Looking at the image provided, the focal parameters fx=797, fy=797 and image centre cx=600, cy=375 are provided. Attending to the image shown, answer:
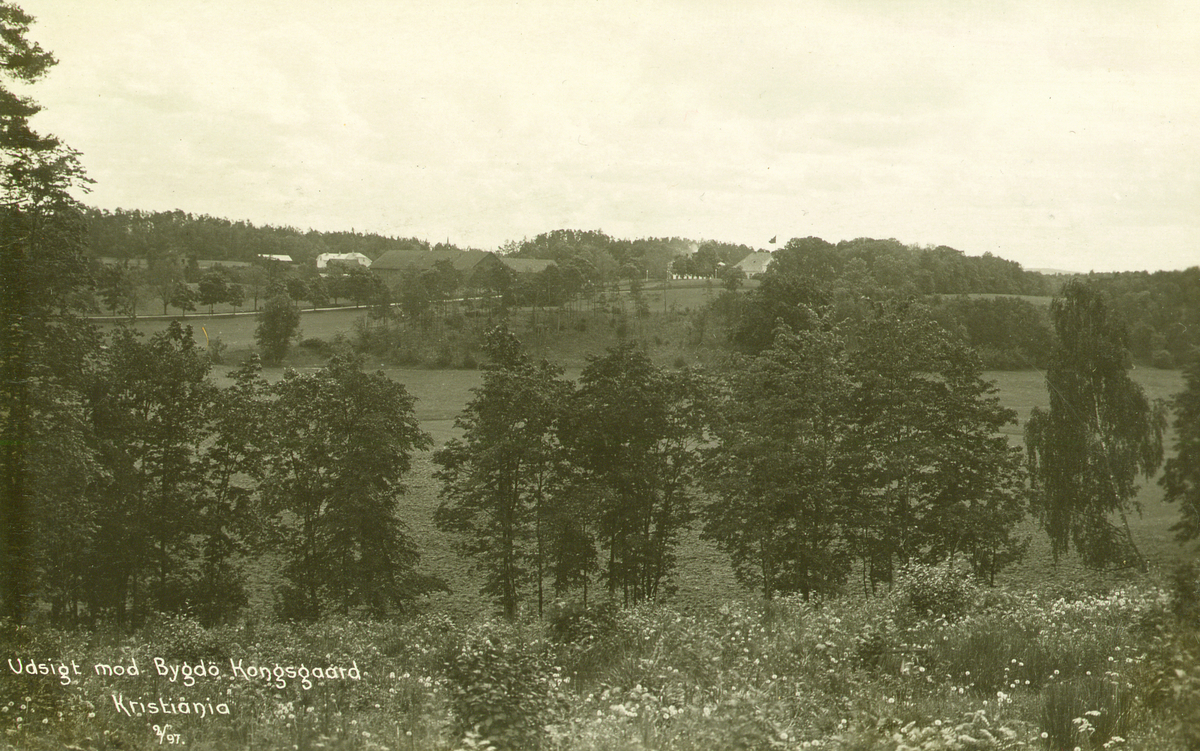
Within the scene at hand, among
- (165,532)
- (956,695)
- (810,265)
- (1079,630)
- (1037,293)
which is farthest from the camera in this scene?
(810,265)

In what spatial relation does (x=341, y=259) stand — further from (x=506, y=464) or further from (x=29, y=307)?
(x=29, y=307)

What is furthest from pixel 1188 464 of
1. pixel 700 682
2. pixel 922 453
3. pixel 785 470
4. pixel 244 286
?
pixel 244 286

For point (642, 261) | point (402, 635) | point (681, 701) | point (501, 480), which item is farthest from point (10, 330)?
point (642, 261)

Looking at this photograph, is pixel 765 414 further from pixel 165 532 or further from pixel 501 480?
pixel 165 532

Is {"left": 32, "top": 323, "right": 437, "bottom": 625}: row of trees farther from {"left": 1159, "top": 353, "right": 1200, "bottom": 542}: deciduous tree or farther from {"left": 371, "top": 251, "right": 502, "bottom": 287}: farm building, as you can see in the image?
{"left": 371, "top": 251, "right": 502, "bottom": 287}: farm building

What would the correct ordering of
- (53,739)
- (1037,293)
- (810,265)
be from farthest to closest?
1. (810,265)
2. (1037,293)
3. (53,739)

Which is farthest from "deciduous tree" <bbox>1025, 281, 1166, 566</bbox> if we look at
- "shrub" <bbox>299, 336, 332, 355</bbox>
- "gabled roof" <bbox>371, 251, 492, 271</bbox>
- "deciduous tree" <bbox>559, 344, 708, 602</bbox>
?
"gabled roof" <bbox>371, 251, 492, 271</bbox>
